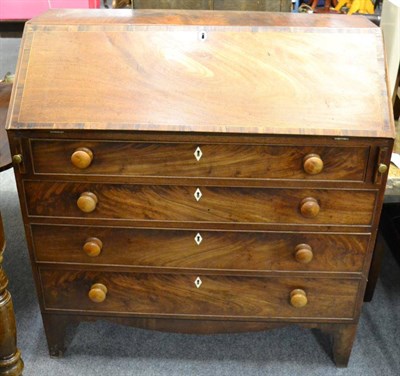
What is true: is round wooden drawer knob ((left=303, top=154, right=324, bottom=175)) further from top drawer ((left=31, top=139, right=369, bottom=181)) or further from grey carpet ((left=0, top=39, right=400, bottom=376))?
grey carpet ((left=0, top=39, right=400, bottom=376))

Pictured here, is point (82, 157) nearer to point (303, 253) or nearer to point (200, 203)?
point (200, 203)

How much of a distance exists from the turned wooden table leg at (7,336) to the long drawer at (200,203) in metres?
0.25

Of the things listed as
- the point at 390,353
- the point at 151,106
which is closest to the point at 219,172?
the point at 151,106

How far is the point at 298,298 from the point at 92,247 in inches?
24.2

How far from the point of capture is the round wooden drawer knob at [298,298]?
1478 mm

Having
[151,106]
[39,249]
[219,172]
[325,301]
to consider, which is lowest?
[325,301]

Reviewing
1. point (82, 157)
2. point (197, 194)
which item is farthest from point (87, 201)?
point (197, 194)

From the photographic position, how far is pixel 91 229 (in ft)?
4.70

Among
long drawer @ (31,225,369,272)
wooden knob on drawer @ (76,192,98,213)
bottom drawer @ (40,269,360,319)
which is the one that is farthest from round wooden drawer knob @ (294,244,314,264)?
wooden knob on drawer @ (76,192,98,213)

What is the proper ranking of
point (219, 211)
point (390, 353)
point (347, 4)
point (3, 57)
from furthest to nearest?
point (3, 57) → point (347, 4) → point (390, 353) → point (219, 211)

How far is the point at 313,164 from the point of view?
4.16ft

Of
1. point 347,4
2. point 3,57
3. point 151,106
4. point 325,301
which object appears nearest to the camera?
point 151,106

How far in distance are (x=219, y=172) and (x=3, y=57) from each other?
382 cm

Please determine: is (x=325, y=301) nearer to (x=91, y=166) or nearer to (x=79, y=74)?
(x=91, y=166)
